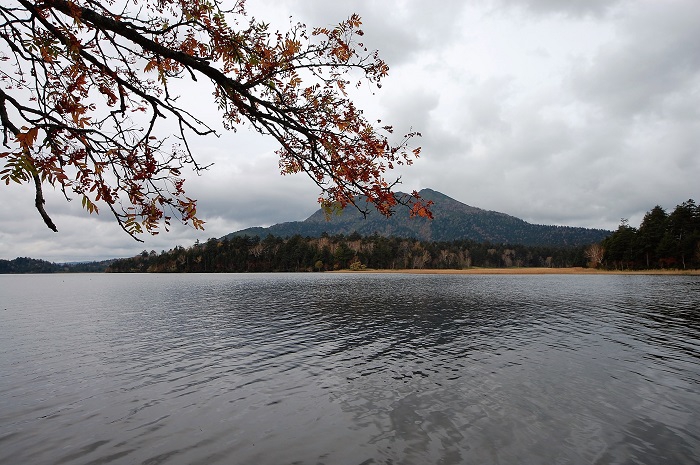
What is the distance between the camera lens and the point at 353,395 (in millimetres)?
15688

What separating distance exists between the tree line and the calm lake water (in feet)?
414

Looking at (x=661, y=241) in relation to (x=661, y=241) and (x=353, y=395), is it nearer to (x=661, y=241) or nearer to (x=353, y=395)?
(x=661, y=241)

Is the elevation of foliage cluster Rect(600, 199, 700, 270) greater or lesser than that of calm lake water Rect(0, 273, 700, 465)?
greater

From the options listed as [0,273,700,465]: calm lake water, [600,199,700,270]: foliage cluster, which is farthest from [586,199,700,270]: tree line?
[0,273,700,465]: calm lake water

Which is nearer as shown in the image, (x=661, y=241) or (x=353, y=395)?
(x=353, y=395)

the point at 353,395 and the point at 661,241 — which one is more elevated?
the point at 661,241

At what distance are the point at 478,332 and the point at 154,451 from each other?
24.8 metres

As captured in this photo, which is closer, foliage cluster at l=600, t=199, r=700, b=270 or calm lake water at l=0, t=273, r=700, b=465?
calm lake water at l=0, t=273, r=700, b=465

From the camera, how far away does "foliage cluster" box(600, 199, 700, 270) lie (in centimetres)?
12850

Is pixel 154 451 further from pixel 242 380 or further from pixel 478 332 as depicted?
pixel 478 332

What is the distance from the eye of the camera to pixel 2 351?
24.8 metres

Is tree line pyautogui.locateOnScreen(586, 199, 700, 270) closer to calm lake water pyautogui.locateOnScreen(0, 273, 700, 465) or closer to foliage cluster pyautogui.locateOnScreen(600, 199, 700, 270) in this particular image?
foliage cluster pyautogui.locateOnScreen(600, 199, 700, 270)

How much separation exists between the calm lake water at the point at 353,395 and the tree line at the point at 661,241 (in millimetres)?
126055

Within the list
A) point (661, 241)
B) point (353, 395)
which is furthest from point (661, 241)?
point (353, 395)
